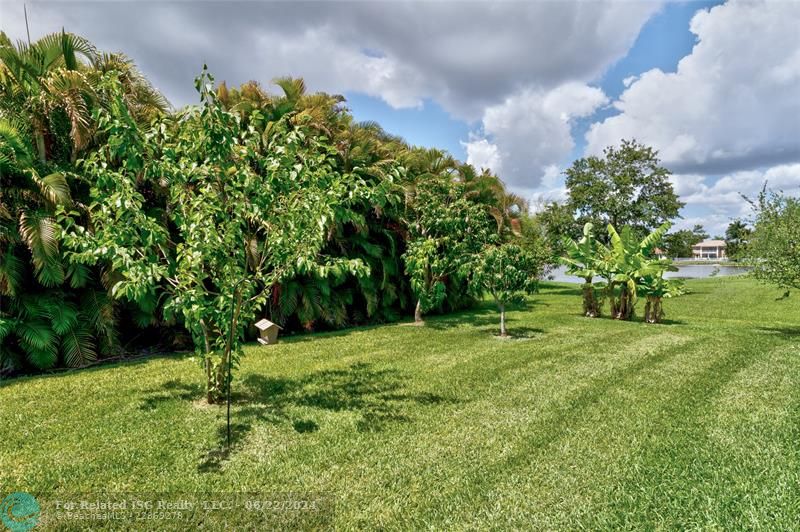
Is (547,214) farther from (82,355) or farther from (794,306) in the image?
(82,355)

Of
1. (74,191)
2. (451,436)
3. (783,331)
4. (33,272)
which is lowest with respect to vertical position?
(783,331)

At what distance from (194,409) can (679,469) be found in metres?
5.47

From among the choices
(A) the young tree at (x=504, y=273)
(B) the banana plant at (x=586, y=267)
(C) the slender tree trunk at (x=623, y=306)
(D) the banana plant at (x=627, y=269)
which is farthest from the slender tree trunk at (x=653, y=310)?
(A) the young tree at (x=504, y=273)

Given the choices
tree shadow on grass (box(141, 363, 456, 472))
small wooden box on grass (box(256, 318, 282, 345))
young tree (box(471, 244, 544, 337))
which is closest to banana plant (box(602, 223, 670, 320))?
young tree (box(471, 244, 544, 337))

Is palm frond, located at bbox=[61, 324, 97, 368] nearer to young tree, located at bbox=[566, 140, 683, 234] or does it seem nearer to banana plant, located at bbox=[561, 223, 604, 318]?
banana plant, located at bbox=[561, 223, 604, 318]

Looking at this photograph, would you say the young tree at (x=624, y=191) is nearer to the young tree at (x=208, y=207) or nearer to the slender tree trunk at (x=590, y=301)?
the slender tree trunk at (x=590, y=301)

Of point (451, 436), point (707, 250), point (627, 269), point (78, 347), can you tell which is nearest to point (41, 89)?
point (78, 347)

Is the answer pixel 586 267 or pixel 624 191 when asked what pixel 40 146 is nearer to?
pixel 586 267

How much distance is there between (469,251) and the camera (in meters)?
10.2

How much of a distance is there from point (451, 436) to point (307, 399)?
7.27 ft

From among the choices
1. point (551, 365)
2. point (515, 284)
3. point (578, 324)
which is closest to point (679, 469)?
point (551, 365)

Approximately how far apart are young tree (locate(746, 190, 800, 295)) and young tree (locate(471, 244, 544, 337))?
5086 millimetres

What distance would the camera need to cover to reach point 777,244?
8.95 metres

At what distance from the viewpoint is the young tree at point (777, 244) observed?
8.76 meters
